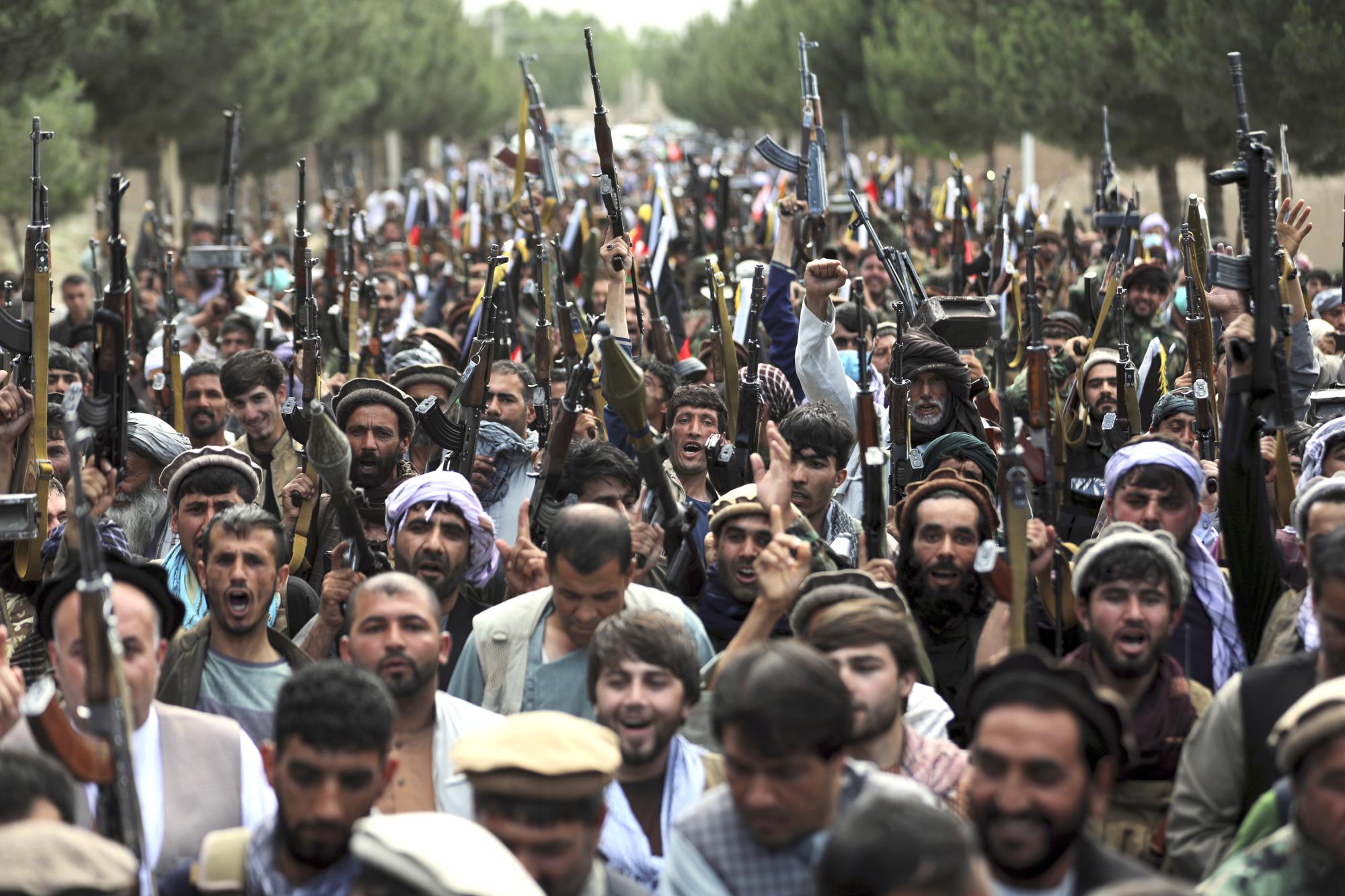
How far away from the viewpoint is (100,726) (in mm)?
3855

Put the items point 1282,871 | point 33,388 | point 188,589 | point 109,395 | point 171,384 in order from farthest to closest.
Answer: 1. point 171,384
2. point 33,388
3. point 188,589
4. point 109,395
5. point 1282,871

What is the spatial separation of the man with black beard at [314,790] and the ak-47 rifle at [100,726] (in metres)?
0.20

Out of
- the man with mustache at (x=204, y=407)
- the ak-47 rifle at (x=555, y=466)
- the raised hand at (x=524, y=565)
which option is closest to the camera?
the raised hand at (x=524, y=565)

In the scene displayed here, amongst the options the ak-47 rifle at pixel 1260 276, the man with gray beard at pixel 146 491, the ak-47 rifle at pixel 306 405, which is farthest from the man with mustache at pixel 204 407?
the ak-47 rifle at pixel 1260 276

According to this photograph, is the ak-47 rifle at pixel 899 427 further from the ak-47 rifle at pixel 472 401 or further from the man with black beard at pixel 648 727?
the man with black beard at pixel 648 727

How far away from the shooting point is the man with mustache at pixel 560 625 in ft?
16.1

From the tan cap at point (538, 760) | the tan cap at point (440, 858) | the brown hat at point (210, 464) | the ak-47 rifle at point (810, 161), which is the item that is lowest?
the tan cap at point (440, 858)

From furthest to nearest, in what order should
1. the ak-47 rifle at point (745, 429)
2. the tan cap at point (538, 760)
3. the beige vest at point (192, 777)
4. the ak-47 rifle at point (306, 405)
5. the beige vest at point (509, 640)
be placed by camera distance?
the ak-47 rifle at point (745, 429)
the ak-47 rifle at point (306, 405)
the beige vest at point (509, 640)
the beige vest at point (192, 777)
the tan cap at point (538, 760)

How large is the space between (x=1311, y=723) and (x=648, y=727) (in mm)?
1496

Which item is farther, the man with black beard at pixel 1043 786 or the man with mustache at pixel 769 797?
the man with mustache at pixel 769 797

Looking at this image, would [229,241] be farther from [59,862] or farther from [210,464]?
[59,862]

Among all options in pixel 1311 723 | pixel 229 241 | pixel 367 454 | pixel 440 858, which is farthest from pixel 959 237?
pixel 440 858

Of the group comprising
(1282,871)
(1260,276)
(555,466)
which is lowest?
(1282,871)

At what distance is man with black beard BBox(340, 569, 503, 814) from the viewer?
4.44 meters
